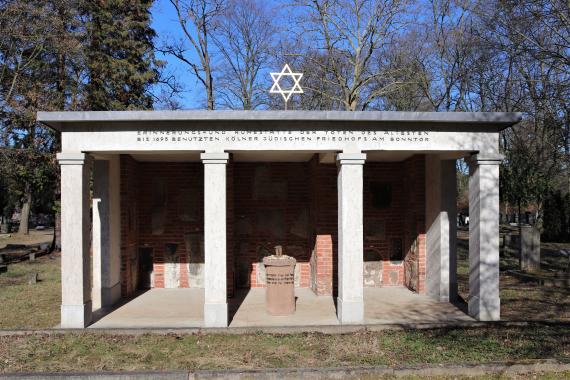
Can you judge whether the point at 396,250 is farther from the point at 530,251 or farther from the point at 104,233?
the point at 104,233

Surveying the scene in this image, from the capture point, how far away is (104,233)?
29.3 ft

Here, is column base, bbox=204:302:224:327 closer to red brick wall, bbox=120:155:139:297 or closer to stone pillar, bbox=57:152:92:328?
stone pillar, bbox=57:152:92:328

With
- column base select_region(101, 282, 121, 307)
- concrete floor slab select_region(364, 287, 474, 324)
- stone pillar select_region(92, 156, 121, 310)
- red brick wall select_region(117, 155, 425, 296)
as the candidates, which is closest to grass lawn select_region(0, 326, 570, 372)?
concrete floor slab select_region(364, 287, 474, 324)

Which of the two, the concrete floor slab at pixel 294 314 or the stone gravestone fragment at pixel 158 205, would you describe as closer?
the concrete floor slab at pixel 294 314

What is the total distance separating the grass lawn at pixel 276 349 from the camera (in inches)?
230

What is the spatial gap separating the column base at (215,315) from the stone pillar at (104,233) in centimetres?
273

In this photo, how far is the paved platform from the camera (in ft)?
25.2

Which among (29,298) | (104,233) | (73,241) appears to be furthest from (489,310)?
(29,298)

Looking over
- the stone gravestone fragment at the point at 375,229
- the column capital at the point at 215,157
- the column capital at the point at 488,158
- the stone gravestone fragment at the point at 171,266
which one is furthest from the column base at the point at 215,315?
the column capital at the point at 488,158

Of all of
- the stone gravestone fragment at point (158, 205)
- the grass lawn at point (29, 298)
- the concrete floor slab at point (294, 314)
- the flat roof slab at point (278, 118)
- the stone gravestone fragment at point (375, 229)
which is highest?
the flat roof slab at point (278, 118)

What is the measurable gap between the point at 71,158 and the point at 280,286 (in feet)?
13.8

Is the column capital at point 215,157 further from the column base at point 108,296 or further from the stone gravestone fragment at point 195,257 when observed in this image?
the stone gravestone fragment at point 195,257

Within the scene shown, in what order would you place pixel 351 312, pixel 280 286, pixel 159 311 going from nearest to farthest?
1. pixel 351 312
2. pixel 280 286
3. pixel 159 311

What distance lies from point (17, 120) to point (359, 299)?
43.3 ft
